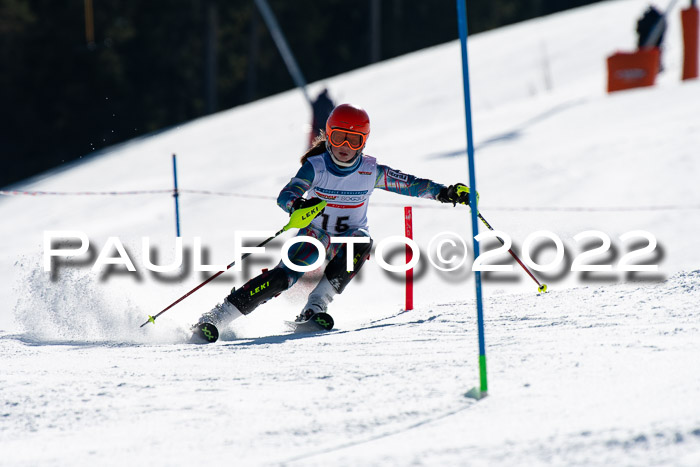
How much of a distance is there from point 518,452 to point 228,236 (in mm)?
8380

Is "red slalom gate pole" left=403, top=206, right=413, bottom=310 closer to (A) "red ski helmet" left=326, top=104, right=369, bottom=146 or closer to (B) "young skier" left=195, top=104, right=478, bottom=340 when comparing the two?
(B) "young skier" left=195, top=104, right=478, bottom=340

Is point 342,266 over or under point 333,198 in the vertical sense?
under

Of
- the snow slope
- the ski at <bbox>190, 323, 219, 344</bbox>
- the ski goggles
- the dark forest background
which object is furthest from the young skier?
the dark forest background

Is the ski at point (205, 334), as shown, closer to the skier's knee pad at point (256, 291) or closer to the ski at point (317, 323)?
the skier's knee pad at point (256, 291)

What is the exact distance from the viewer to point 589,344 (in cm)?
445

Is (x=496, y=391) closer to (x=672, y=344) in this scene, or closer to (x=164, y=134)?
(x=672, y=344)

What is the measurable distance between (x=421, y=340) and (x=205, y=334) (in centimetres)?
135

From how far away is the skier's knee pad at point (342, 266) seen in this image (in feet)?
19.3

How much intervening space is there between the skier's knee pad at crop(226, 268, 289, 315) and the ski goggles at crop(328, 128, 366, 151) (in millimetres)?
899

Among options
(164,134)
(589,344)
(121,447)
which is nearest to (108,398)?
(121,447)

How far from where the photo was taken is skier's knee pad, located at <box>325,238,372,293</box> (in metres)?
5.88

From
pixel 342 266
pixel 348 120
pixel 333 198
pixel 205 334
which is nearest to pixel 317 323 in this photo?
pixel 342 266

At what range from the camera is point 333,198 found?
5.97 meters

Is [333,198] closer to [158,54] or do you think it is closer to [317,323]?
[317,323]
